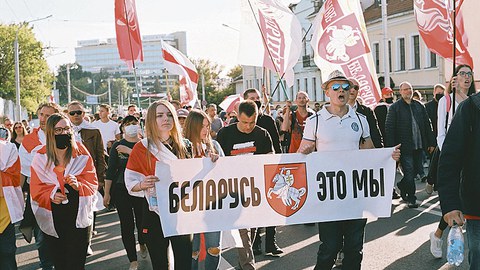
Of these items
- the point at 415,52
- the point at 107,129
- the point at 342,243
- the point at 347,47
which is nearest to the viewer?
the point at 342,243

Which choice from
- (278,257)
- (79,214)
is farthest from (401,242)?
(79,214)

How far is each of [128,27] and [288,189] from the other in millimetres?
4454

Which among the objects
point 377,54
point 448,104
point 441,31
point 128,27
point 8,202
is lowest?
point 8,202

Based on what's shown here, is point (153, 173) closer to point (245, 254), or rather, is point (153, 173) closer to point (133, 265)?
point (245, 254)

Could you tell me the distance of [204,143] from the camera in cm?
597

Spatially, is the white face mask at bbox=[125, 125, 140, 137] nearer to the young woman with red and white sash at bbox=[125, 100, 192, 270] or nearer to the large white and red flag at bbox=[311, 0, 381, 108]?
the young woman with red and white sash at bbox=[125, 100, 192, 270]

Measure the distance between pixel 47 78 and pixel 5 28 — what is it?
5.67m

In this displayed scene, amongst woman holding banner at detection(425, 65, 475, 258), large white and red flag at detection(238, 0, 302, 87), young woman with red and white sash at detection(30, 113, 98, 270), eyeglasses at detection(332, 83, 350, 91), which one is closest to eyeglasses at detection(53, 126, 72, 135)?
young woman with red and white sash at detection(30, 113, 98, 270)

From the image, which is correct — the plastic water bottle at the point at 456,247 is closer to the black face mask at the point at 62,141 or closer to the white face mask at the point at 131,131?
the black face mask at the point at 62,141

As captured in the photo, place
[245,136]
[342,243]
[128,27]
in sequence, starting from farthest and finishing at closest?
[128,27] → [245,136] → [342,243]

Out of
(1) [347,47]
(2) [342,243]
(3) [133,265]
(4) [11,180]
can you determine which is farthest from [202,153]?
(1) [347,47]

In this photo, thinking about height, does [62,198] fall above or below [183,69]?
below

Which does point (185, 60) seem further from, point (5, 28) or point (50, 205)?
point (5, 28)

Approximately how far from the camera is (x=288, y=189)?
5625 millimetres
